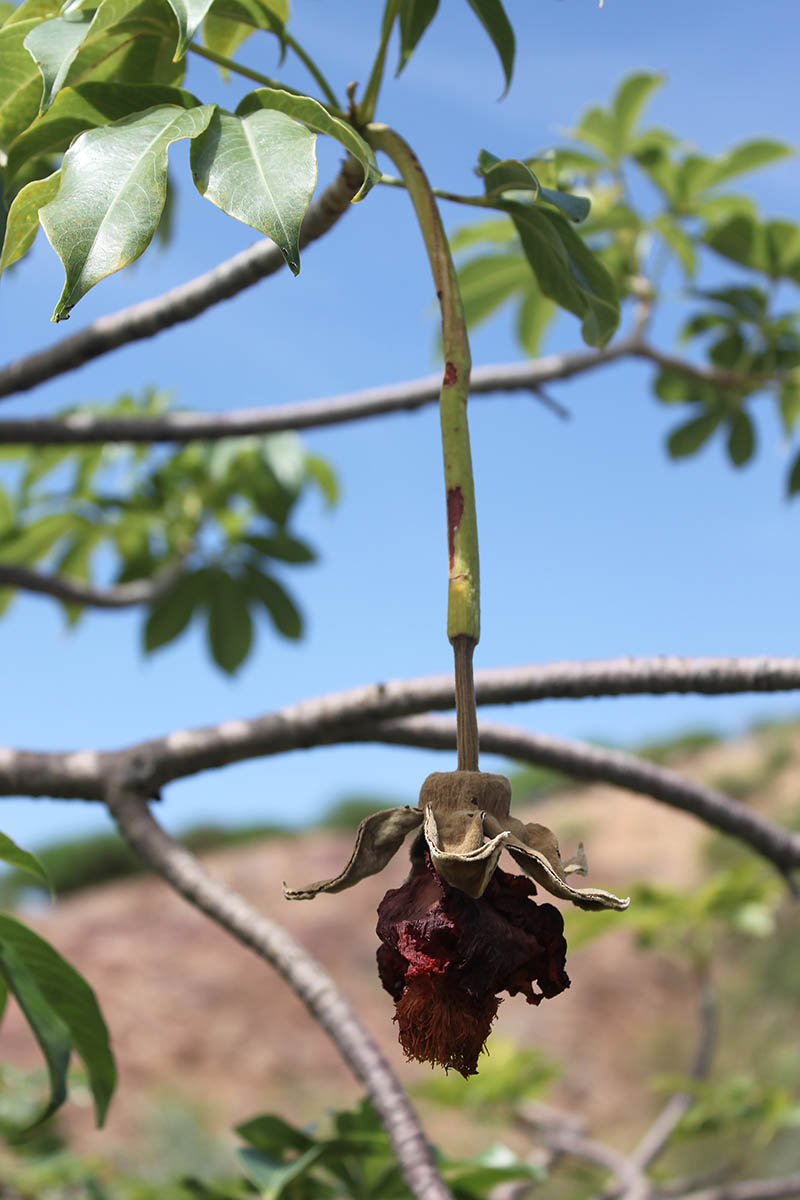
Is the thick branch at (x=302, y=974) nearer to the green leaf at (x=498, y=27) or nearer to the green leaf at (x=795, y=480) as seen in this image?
the green leaf at (x=498, y=27)

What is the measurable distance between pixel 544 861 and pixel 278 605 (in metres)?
2.18

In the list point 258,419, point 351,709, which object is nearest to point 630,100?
point 258,419

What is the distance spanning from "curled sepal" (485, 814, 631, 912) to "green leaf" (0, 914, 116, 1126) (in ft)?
1.64

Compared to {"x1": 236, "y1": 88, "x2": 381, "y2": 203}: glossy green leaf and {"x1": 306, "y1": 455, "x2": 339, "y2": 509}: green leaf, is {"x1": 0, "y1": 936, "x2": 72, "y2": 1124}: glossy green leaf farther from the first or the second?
{"x1": 306, "y1": 455, "x2": 339, "y2": 509}: green leaf

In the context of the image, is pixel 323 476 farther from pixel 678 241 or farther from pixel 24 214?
pixel 24 214

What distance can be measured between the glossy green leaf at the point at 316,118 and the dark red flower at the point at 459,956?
0.41m

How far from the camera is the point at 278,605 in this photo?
2664 millimetres

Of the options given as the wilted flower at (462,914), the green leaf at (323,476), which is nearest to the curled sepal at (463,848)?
the wilted flower at (462,914)

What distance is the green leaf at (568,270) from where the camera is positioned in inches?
32.1

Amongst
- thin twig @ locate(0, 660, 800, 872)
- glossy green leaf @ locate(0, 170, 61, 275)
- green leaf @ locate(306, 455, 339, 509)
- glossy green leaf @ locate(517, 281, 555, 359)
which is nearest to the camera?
glossy green leaf @ locate(0, 170, 61, 275)

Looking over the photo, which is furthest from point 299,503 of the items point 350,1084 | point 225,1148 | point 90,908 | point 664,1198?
point 90,908

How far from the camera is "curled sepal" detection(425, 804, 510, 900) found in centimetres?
51

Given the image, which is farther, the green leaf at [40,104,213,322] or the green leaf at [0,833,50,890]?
the green leaf at [0,833,50,890]

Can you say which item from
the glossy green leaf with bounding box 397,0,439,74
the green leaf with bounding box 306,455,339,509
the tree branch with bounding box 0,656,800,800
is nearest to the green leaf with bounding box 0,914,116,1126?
the tree branch with bounding box 0,656,800,800
